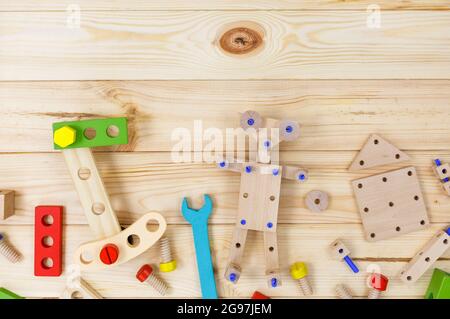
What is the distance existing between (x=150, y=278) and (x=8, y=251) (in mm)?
254

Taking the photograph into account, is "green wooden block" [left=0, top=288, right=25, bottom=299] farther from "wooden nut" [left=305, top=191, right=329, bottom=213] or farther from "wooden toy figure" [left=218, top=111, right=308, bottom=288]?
"wooden nut" [left=305, top=191, right=329, bottom=213]

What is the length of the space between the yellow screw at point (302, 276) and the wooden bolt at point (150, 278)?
229mm

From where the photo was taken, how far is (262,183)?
652mm

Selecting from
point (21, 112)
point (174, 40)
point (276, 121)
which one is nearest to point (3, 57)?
point (21, 112)

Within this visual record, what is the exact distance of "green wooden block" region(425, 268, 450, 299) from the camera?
2.16ft

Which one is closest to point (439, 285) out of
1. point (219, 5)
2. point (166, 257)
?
point (166, 257)

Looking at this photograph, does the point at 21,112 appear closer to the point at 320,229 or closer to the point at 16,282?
the point at 16,282

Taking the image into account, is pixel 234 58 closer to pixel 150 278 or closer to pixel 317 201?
pixel 317 201

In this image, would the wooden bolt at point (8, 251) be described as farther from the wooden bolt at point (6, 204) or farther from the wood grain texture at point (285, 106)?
the wood grain texture at point (285, 106)

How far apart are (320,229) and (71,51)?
538 mm

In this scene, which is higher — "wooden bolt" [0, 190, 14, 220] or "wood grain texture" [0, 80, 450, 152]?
"wood grain texture" [0, 80, 450, 152]

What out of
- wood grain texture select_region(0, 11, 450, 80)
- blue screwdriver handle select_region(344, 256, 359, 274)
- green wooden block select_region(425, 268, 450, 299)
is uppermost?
wood grain texture select_region(0, 11, 450, 80)

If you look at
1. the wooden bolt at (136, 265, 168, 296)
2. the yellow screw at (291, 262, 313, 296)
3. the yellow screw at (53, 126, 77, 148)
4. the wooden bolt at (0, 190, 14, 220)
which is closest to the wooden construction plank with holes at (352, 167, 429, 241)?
the yellow screw at (291, 262, 313, 296)

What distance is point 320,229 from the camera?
2.30 ft
